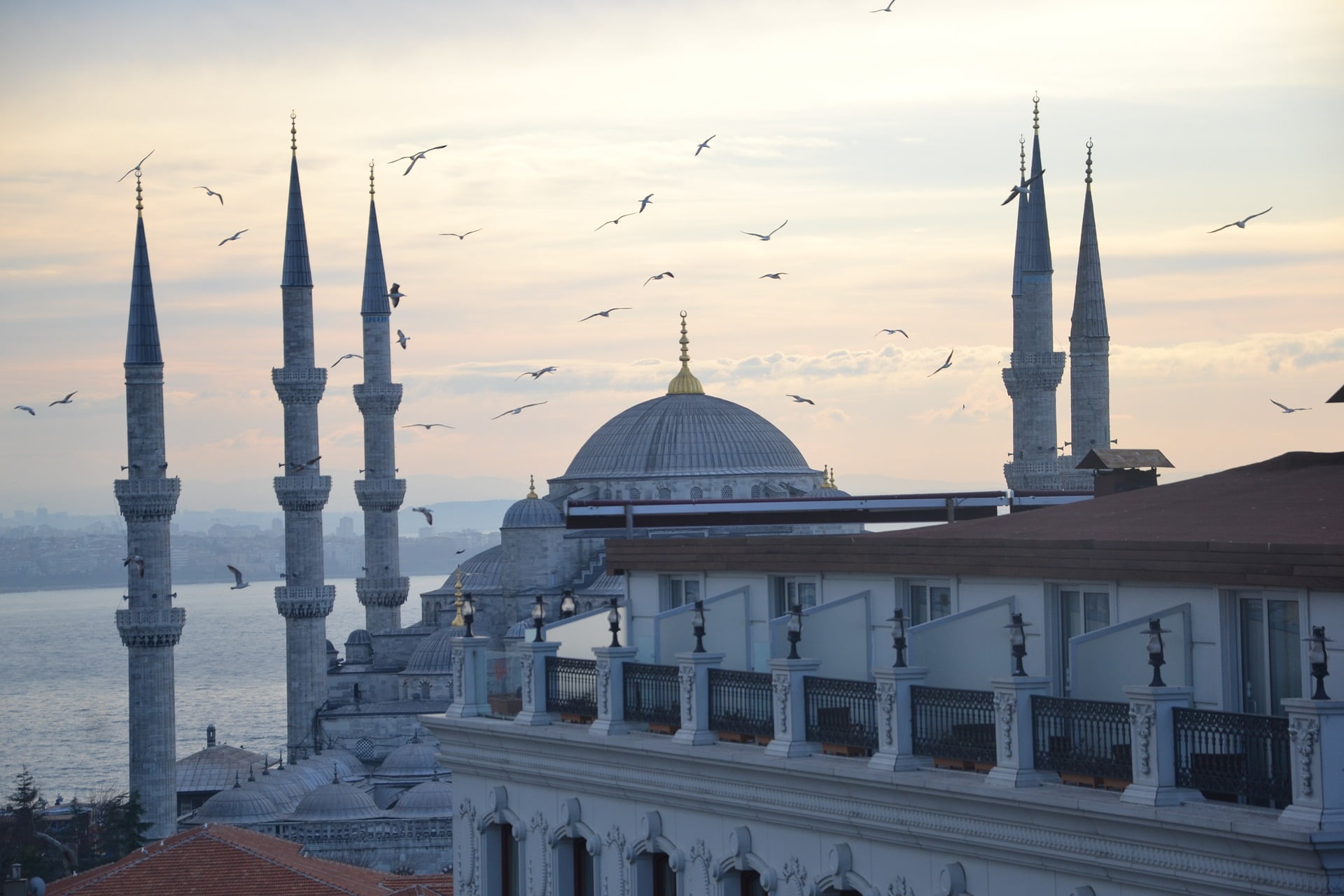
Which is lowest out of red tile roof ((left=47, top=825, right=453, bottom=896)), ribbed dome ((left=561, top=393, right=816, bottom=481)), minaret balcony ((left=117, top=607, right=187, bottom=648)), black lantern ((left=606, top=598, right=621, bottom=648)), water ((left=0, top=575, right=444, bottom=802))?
water ((left=0, top=575, right=444, bottom=802))

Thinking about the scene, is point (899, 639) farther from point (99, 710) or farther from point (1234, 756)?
point (99, 710)

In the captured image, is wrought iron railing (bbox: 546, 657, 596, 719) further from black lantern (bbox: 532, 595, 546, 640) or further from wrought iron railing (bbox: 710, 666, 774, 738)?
wrought iron railing (bbox: 710, 666, 774, 738)

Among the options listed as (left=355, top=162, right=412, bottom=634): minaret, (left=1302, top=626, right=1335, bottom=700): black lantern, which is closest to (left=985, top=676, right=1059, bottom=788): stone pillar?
(left=1302, top=626, right=1335, bottom=700): black lantern

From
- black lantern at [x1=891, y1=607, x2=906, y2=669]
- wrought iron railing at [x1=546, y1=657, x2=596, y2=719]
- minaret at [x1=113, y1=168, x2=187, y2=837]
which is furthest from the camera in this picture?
minaret at [x1=113, y1=168, x2=187, y2=837]

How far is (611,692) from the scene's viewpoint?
504 inches

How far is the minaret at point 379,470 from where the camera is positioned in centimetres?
7044

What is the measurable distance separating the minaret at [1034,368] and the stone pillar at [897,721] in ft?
131

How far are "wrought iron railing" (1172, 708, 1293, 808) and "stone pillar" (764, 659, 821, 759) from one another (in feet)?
9.11

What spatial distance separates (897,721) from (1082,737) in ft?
4.07

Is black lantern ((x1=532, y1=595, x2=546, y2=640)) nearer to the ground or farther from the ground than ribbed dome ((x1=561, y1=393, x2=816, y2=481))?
nearer to the ground

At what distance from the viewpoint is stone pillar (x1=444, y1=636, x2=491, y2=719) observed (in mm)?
Answer: 14477

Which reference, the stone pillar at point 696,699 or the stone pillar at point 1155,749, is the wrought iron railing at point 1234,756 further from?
the stone pillar at point 696,699

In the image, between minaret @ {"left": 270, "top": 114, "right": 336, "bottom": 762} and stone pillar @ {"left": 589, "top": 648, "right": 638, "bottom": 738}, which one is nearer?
stone pillar @ {"left": 589, "top": 648, "right": 638, "bottom": 738}

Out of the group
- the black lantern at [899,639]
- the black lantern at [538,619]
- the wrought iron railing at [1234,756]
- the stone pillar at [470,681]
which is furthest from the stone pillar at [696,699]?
the wrought iron railing at [1234,756]
